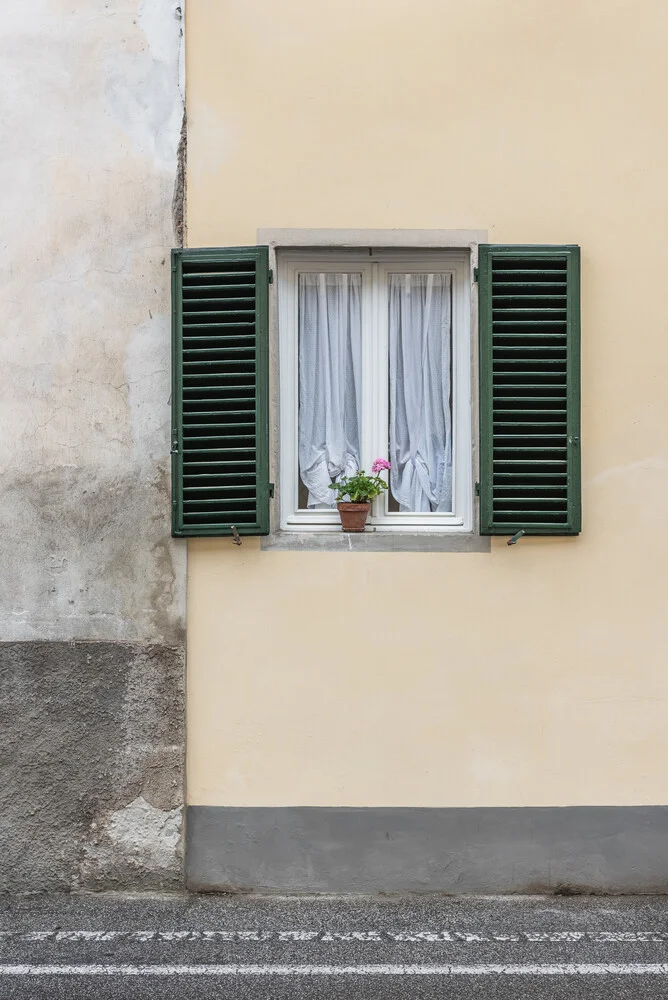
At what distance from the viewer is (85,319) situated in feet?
15.8

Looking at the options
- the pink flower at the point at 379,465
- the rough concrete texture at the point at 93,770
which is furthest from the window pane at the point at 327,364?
the rough concrete texture at the point at 93,770

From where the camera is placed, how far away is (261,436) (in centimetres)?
472

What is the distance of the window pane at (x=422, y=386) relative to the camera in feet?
16.4

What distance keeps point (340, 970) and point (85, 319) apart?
3369 millimetres

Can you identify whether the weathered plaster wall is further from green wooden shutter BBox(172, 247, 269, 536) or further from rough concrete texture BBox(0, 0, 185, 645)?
green wooden shutter BBox(172, 247, 269, 536)

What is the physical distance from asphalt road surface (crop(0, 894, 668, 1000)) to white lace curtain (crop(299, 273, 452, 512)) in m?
2.07

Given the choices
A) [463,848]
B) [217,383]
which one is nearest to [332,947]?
[463,848]

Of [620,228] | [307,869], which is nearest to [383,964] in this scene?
[307,869]

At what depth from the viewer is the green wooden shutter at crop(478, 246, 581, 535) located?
469 centimetres

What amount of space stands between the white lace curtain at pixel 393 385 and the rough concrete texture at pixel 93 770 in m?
1.37

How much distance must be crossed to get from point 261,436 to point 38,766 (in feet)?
6.78

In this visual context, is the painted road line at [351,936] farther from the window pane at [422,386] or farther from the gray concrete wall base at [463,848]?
the window pane at [422,386]

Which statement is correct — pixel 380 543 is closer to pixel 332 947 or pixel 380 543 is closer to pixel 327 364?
pixel 327 364

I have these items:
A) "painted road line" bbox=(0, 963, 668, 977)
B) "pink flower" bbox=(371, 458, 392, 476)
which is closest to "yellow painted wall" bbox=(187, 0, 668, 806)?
"pink flower" bbox=(371, 458, 392, 476)
